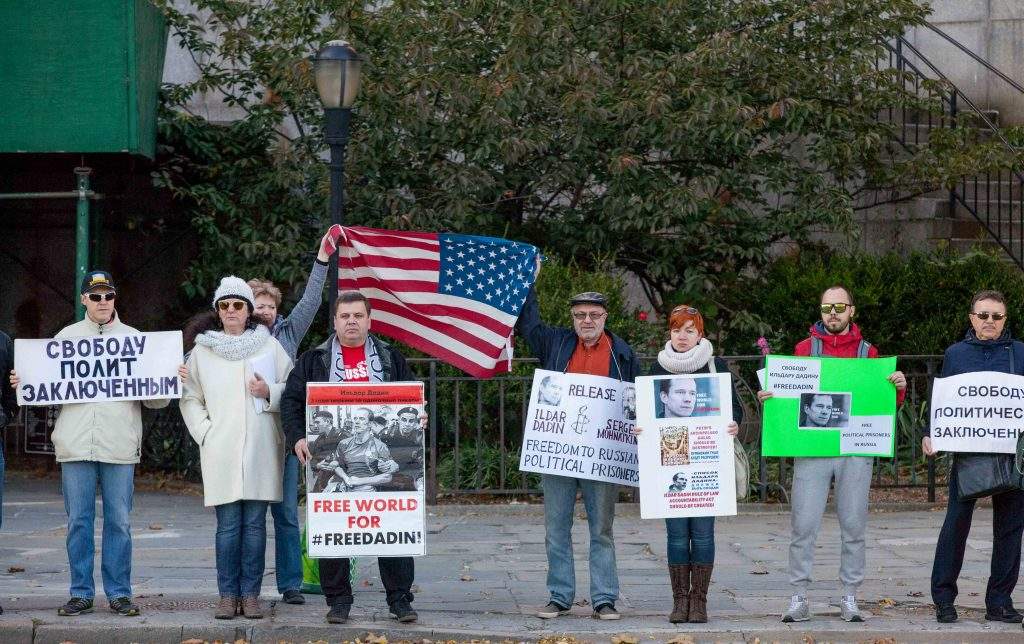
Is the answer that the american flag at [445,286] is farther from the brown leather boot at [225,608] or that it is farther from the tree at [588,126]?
the tree at [588,126]

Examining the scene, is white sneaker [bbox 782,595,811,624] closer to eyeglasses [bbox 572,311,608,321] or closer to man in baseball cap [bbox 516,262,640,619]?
man in baseball cap [bbox 516,262,640,619]

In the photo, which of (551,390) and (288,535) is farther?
(288,535)

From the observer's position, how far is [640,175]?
14.3 metres

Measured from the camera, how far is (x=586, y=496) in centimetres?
838

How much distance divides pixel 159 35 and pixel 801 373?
9412 millimetres

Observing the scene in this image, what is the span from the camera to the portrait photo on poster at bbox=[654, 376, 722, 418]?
8.09 meters

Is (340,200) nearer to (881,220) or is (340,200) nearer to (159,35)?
(159,35)

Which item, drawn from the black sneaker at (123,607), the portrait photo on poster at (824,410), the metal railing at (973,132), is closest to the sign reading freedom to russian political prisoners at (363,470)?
the black sneaker at (123,607)

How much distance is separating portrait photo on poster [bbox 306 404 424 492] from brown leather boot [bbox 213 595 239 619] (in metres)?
0.83

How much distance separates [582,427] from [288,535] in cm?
192

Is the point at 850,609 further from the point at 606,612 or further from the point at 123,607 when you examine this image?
the point at 123,607

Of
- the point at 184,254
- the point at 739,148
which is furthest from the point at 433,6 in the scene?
the point at 184,254

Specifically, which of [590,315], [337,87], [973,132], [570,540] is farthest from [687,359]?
[973,132]

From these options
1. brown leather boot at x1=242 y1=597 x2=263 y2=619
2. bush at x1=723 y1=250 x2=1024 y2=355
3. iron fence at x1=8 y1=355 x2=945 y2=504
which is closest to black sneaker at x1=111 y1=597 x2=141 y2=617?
brown leather boot at x1=242 y1=597 x2=263 y2=619
